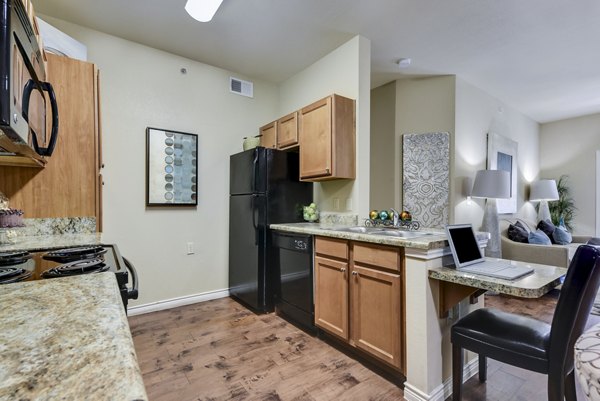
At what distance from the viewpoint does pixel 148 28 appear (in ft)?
8.80

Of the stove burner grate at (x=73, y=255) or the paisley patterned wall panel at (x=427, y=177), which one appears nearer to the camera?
the stove burner grate at (x=73, y=255)

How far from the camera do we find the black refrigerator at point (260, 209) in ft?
9.60

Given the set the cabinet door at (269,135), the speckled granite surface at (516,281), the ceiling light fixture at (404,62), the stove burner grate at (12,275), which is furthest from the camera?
the cabinet door at (269,135)

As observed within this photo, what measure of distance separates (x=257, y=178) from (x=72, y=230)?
1513 millimetres

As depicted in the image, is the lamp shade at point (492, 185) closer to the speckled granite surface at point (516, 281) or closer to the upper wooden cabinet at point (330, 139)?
the upper wooden cabinet at point (330, 139)

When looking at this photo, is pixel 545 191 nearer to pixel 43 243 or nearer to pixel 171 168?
pixel 171 168

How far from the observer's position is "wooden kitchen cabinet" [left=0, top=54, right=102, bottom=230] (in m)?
1.88

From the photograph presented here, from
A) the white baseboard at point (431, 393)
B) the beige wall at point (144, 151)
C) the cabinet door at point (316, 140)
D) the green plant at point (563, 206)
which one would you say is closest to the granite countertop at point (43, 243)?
the beige wall at point (144, 151)

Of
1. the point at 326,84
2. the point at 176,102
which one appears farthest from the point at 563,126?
the point at 176,102

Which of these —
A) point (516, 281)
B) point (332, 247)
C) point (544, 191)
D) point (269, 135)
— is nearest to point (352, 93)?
point (269, 135)

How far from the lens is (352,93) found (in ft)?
9.18

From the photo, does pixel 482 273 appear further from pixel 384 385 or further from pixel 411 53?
pixel 411 53

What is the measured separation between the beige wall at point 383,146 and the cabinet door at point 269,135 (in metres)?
1.52

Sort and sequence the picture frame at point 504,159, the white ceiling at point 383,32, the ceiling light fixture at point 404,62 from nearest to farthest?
the white ceiling at point 383,32 → the ceiling light fixture at point 404,62 → the picture frame at point 504,159
